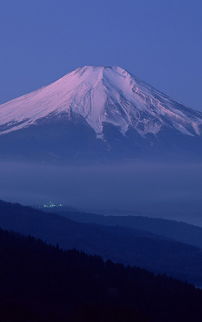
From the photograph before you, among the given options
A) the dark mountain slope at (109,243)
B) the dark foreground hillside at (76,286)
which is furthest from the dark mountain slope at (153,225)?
the dark foreground hillside at (76,286)

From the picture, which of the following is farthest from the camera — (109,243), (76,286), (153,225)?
(153,225)

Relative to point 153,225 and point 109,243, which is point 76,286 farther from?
point 153,225

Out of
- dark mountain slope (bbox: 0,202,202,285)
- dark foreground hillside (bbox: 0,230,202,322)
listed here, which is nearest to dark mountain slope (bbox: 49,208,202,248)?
dark mountain slope (bbox: 0,202,202,285)

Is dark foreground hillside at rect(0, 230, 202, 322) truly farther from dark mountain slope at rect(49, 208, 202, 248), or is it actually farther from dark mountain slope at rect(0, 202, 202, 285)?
dark mountain slope at rect(49, 208, 202, 248)

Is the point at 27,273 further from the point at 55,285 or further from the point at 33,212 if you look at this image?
the point at 33,212

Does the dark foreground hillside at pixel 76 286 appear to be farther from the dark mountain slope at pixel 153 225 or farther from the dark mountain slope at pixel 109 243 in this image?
the dark mountain slope at pixel 153 225

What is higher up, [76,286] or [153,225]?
[153,225]

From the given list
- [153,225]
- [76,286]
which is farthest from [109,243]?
[76,286]

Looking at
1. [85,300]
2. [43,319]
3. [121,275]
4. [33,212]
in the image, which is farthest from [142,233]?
[43,319]

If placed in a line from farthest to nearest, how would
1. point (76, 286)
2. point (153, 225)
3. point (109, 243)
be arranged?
point (153, 225)
point (109, 243)
point (76, 286)
